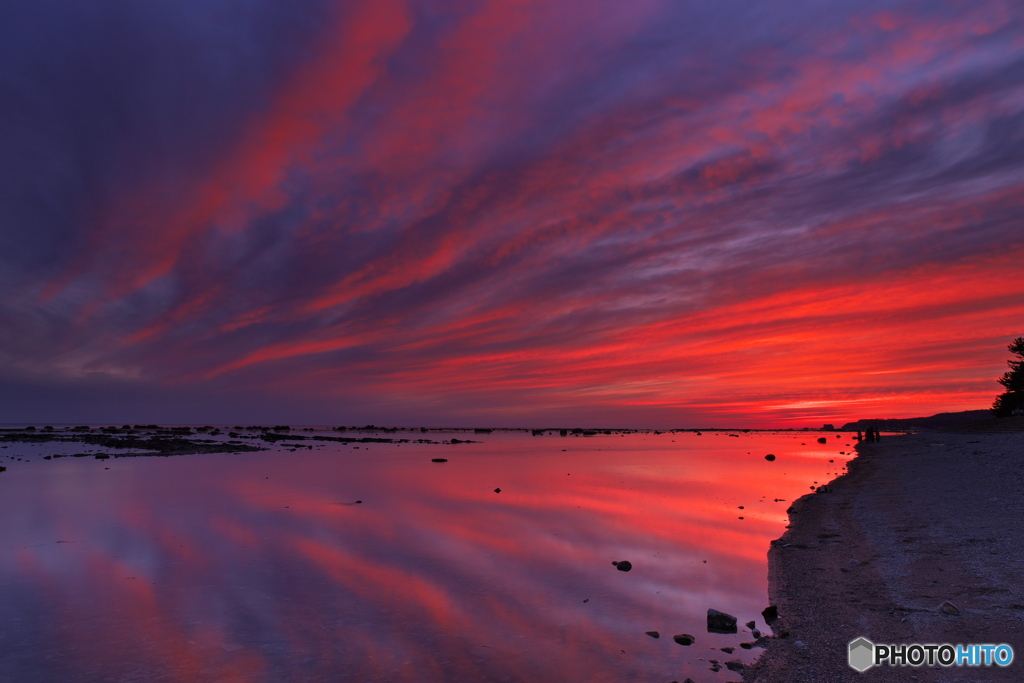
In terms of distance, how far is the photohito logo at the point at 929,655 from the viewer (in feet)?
27.1

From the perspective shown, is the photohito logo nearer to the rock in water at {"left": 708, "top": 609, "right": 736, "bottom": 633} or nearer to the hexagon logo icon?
the hexagon logo icon

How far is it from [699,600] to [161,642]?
35.2ft

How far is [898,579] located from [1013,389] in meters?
114

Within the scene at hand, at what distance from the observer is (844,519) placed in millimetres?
20594

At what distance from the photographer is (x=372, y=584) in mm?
13258

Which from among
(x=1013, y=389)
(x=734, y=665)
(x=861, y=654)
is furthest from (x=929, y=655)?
(x=1013, y=389)

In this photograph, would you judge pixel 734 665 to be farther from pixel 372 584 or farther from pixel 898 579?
pixel 372 584

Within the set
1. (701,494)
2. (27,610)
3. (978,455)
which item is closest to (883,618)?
(27,610)

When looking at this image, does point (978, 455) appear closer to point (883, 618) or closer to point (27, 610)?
point (883, 618)

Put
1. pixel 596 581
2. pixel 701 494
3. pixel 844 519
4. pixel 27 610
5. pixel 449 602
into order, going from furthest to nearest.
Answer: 1. pixel 701 494
2. pixel 844 519
3. pixel 596 581
4. pixel 449 602
5. pixel 27 610

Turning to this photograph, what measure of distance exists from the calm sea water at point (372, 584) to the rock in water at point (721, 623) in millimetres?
253

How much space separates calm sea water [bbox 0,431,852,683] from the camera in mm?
8922

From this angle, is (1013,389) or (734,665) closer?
(734,665)

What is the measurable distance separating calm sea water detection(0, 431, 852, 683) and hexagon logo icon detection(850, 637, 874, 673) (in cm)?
159
